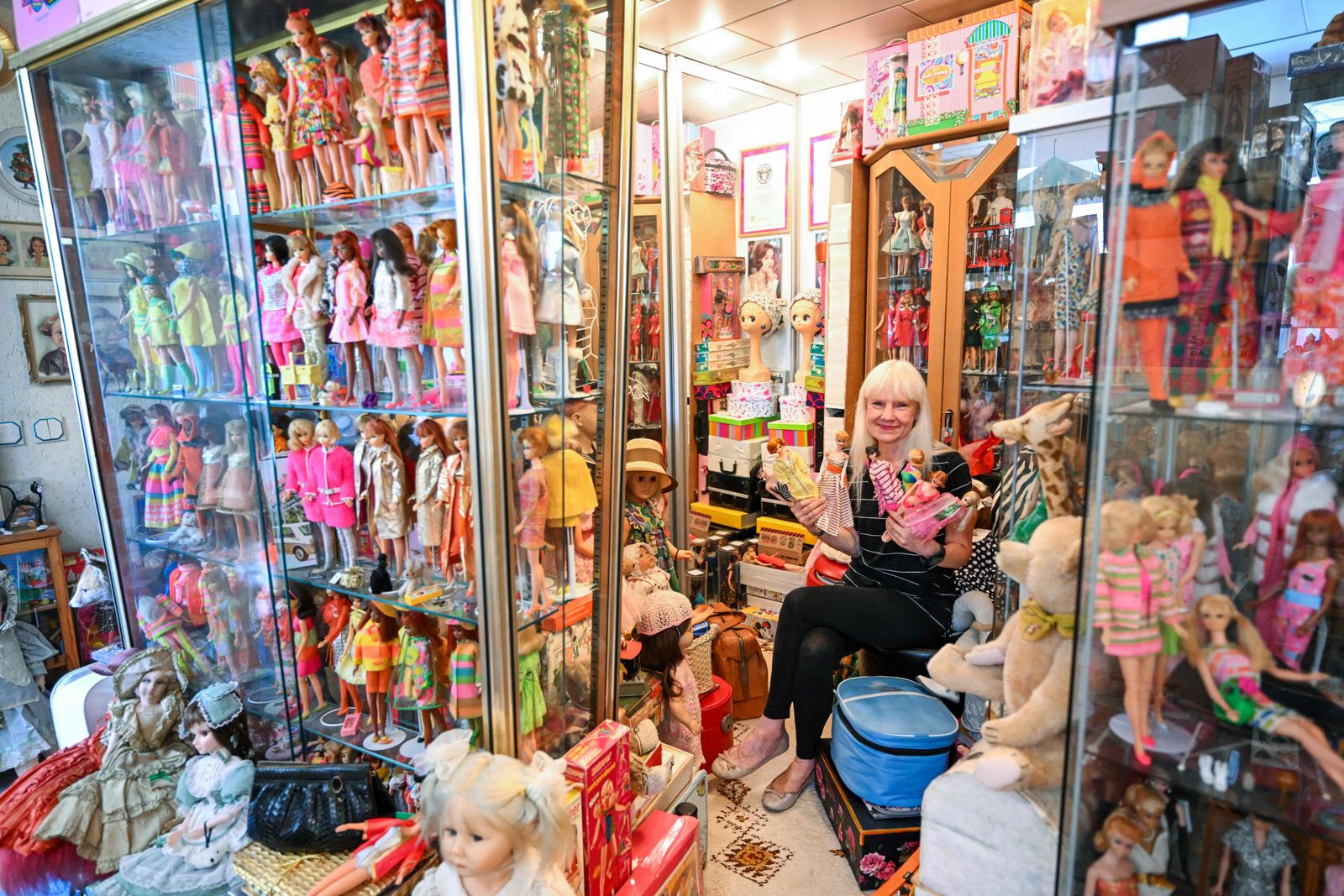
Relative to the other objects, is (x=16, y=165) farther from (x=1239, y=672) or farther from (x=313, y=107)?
(x=1239, y=672)

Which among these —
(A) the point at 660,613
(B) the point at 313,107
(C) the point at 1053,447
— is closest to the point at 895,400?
(A) the point at 660,613

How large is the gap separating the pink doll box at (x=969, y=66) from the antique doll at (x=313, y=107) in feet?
9.26

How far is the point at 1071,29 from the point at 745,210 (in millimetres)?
3592

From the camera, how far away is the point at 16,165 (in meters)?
3.50

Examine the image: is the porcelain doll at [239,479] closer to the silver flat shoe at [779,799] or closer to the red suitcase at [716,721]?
the red suitcase at [716,721]

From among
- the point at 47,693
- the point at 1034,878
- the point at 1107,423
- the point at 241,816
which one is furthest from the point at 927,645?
the point at 47,693

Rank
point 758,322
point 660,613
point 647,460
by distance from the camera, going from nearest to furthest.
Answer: point 660,613
point 647,460
point 758,322

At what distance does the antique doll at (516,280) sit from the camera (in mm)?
1698

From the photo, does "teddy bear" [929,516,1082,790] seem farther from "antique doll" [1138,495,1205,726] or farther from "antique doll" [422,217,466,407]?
"antique doll" [422,217,466,407]

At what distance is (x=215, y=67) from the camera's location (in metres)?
2.16

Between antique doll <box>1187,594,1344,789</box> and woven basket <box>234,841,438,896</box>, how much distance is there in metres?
1.78

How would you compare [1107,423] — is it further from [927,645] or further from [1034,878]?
[927,645]

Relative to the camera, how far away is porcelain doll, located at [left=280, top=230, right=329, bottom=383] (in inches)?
81.7

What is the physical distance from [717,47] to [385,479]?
124 inches
